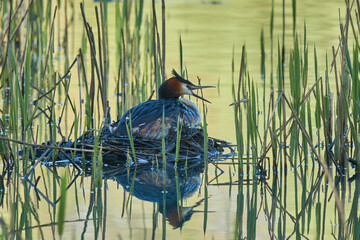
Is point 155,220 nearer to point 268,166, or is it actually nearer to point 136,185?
point 136,185

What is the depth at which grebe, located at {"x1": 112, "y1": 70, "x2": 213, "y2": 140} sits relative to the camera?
5835 mm

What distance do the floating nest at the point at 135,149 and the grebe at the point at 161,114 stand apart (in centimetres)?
7

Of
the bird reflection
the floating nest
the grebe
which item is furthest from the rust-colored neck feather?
the bird reflection

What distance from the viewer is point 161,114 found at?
19.4 feet

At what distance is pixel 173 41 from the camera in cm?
1077

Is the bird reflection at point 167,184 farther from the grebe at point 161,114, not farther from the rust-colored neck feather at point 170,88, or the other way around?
the rust-colored neck feather at point 170,88

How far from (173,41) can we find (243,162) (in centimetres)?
542

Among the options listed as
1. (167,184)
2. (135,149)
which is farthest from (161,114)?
(167,184)

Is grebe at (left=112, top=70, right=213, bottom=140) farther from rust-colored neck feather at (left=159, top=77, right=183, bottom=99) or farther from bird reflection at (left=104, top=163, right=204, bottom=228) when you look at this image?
bird reflection at (left=104, top=163, right=204, bottom=228)

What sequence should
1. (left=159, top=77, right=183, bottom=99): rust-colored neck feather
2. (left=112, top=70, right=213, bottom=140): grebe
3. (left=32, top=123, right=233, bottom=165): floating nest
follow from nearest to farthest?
(left=32, top=123, right=233, bottom=165): floating nest < (left=112, top=70, right=213, bottom=140): grebe < (left=159, top=77, right=183, bottom=99): rust-colored neck feather

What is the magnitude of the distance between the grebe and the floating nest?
2.9 inches

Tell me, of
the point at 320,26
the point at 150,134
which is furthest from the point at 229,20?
the point at 150,134

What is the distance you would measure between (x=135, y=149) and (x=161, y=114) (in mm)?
398

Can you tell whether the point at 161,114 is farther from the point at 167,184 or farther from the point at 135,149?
the point at 167,184
